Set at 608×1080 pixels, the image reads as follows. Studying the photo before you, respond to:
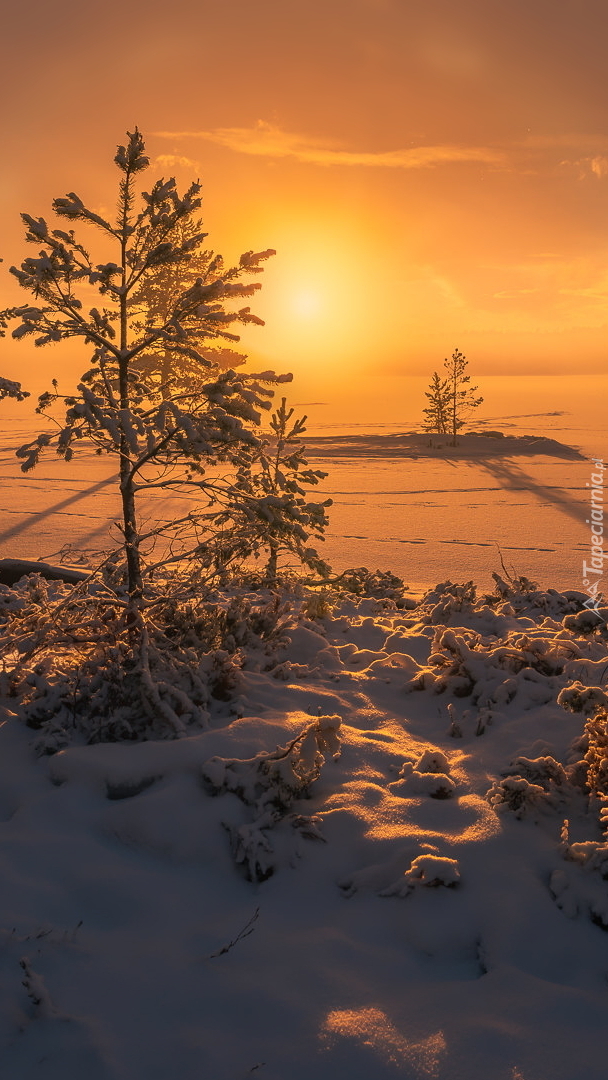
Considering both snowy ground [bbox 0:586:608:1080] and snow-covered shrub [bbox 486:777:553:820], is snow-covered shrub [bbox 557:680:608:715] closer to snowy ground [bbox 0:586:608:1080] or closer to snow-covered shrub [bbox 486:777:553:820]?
snowy ground [bbox 0:586:608:1080]

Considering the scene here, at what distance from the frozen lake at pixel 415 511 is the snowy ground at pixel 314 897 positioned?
19.5 ft

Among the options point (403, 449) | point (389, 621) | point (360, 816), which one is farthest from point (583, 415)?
point (360, 816)

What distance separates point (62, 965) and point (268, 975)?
802 mm

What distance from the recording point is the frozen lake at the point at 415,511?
11570 millimetres

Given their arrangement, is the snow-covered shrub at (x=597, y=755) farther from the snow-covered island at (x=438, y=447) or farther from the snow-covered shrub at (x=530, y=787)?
the snow-covered island at (x=438, y=447)

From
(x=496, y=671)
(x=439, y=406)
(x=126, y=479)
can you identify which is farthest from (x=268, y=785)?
(x=439, y=406)

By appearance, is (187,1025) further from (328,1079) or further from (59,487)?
(59,487)

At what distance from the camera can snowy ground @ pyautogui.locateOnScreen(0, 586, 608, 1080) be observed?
7.90ft

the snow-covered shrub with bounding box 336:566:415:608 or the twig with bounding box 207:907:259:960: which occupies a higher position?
the snow-covered shrub with bounding box 336:566:415:608

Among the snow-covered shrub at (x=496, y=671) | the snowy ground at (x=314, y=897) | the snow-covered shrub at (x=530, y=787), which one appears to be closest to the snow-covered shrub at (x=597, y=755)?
the snowy ground at (x=314, y=897)

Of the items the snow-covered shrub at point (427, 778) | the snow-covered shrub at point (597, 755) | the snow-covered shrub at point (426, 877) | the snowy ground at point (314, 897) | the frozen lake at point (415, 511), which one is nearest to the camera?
the snowy ground at point (314, 897)

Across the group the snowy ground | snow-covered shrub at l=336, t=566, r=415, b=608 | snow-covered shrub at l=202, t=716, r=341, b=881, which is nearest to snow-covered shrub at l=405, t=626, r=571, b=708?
the snowy ground

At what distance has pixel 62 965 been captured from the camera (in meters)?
2.70

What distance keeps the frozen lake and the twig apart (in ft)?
23.5
